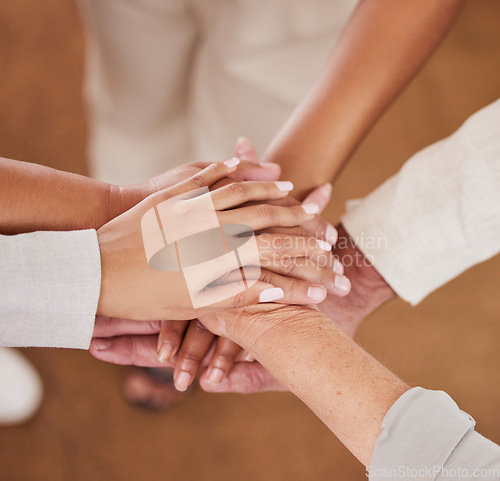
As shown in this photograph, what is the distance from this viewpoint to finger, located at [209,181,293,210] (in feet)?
2.50

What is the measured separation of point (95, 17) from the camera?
1.15 meters

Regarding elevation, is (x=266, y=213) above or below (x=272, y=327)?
above

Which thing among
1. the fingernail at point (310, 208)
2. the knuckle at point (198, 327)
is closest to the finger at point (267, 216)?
the fingernail at point (310, 208)

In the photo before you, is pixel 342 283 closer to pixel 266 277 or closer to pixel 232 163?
pixel 266 277

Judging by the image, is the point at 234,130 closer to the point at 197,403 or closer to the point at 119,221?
the point at 119,221

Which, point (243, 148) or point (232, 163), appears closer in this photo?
point (232, 163)

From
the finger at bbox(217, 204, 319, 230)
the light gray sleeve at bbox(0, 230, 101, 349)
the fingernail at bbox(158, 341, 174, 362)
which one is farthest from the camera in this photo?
the fingernail at bbox(158, 341, 174, 362)

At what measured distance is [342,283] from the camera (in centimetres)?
84

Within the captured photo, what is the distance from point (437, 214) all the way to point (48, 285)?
0.59m

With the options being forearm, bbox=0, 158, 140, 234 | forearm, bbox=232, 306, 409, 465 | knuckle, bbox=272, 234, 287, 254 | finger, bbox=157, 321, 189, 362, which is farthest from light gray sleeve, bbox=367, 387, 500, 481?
forearm, bbox=0, 158, 140, 234

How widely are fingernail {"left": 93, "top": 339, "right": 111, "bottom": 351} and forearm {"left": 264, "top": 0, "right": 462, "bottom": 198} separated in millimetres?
415

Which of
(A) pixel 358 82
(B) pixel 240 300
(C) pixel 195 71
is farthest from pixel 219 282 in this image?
(C) pixel 195 71

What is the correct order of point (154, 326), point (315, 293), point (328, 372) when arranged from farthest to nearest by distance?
1. point (154, 326)
2. point (315, 293)
3. point (328, 372)

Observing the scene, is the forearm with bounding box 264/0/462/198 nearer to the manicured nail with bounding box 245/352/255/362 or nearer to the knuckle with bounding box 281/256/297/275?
the knuckle with bounding box 281/256/297/275
